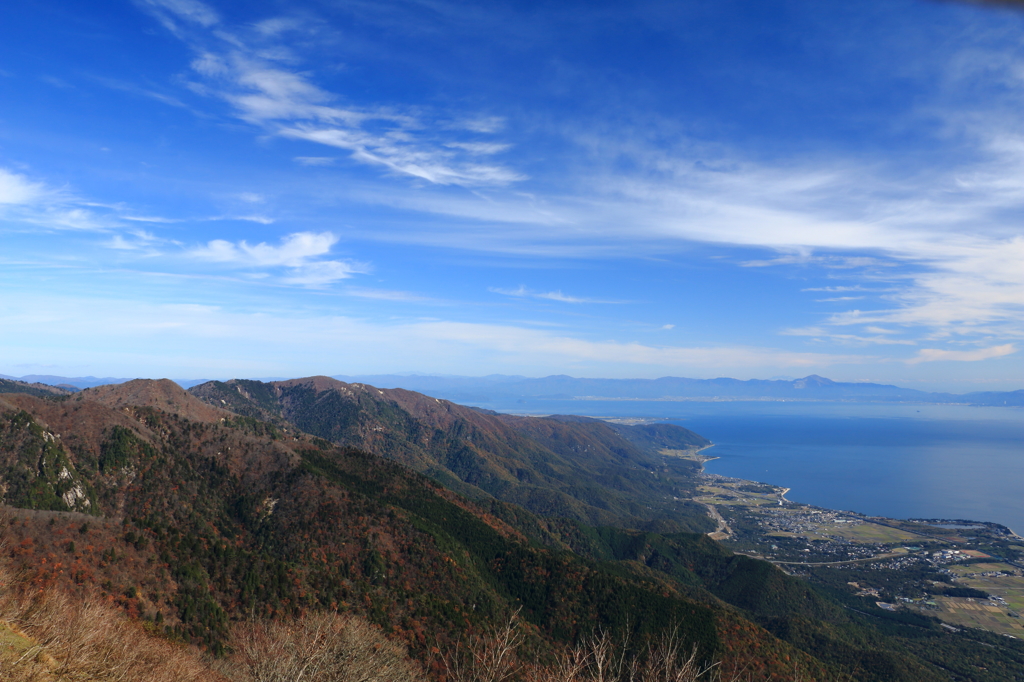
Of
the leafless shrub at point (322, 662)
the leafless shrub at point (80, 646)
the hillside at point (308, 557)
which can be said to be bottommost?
the hillside at point (308, 557)

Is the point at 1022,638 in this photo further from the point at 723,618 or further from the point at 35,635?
the point at 35,635

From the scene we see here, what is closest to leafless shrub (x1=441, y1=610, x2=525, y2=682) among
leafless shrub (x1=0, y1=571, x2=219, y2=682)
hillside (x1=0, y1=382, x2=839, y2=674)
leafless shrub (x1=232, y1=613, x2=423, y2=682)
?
hillside (x1=0, y1=382, x2=839, y2=674)

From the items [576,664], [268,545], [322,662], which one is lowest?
[268,545]

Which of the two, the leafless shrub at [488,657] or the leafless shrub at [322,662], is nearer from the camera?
the leafless shrub at [488,657]

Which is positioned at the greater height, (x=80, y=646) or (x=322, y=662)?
(x=80, y=646)

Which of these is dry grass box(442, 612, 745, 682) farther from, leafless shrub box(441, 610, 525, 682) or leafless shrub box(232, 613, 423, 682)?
leafless shrub box(232, 613, 423, 682)

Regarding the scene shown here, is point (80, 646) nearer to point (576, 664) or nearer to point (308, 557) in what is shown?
point (576, 664)

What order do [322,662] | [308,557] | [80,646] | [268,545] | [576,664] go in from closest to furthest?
[80,646] < [576,664] < [322,662] < [308,557] < [268,545]

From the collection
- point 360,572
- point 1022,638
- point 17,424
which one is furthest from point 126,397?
point 1022,638

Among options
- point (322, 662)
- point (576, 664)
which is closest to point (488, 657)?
point (322, 662)

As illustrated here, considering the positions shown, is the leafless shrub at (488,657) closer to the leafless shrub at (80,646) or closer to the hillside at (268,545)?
the hillside at (268,545)

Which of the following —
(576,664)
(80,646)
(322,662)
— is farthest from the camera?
(322,662)

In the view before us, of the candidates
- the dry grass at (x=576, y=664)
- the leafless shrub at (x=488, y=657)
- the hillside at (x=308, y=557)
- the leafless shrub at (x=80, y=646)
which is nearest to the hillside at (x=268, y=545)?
the hillside at (x=308, y=557)
